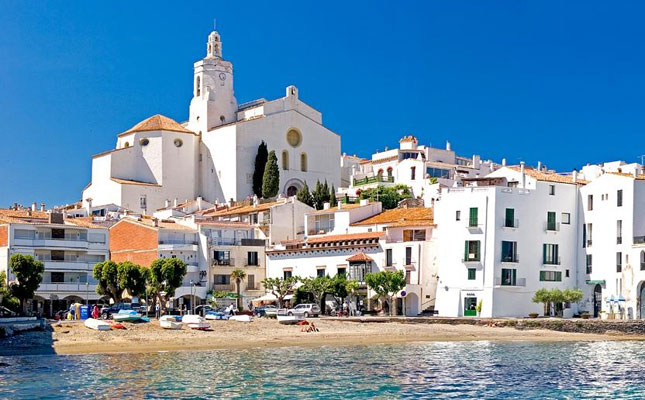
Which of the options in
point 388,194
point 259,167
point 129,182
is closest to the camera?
point 388,194

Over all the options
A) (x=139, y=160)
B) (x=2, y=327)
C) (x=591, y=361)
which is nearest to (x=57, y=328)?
(x=2, y=327)

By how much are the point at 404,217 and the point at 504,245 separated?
385 inches

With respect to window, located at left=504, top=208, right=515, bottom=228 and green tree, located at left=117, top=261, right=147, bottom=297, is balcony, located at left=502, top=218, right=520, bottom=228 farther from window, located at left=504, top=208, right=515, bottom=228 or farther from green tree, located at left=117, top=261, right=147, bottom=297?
green tree, located at left=117, top=261, right=147, bottom=297

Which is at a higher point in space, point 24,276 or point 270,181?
point 270,181

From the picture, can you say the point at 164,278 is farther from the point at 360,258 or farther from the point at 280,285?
the point at 360,258

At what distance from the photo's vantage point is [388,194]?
335 ft

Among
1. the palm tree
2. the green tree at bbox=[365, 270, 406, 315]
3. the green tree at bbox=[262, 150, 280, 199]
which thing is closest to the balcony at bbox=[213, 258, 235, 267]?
the palm tree

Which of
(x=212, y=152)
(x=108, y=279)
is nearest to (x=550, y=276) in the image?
(x=108, y=279)

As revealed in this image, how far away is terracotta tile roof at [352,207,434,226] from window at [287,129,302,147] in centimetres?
3491

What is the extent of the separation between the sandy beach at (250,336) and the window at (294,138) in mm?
51744

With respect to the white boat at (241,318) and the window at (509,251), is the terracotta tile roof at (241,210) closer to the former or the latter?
the white boat at (241,318)

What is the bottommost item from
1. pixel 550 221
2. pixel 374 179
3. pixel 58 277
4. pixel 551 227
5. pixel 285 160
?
pixel 58 277

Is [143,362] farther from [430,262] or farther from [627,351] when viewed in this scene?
[430,262]

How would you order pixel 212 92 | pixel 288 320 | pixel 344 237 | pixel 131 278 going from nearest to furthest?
pixel 288 320 → pixel 131 278 → pixel 344 237 → pixel 212 92
